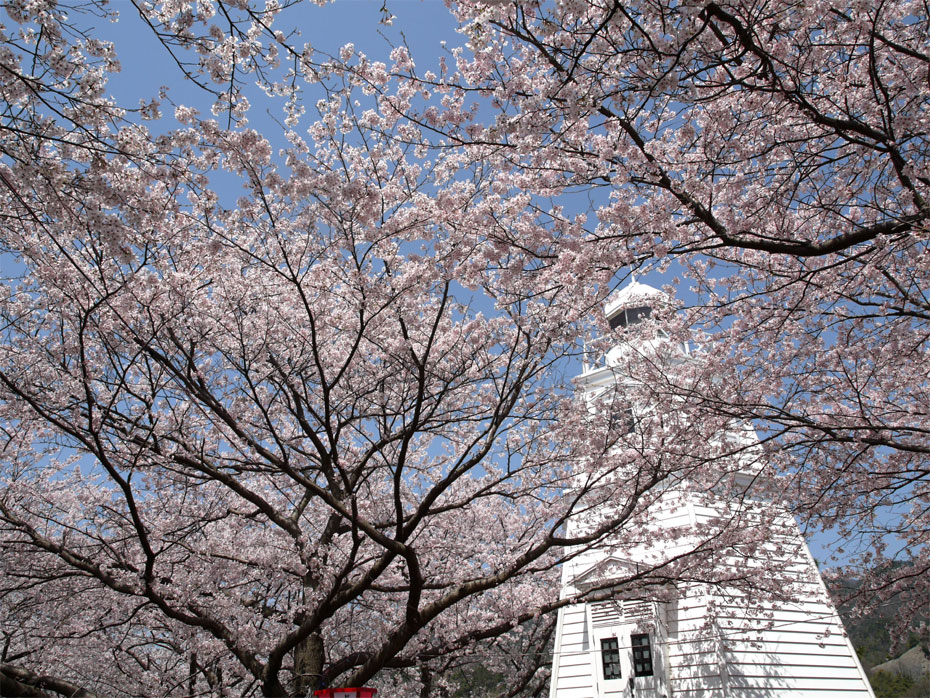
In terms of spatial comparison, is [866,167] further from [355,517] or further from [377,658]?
[377,658]

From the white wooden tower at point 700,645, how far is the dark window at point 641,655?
0.02 metres

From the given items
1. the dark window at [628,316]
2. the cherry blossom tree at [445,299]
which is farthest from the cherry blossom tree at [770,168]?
the dark window at [628,316]

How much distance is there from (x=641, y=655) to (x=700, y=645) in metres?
1.33

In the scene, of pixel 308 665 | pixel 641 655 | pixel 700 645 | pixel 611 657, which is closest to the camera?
pixel 308 665

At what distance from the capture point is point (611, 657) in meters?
11.6

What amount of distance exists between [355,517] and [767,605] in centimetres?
924

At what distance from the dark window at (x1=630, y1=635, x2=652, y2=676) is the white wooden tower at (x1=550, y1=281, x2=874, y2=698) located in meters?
0.02

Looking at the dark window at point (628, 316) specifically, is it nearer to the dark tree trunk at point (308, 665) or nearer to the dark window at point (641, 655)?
the dark window at point (641, 655)

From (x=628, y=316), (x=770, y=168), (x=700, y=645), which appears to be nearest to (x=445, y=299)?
(x=770, y=168)

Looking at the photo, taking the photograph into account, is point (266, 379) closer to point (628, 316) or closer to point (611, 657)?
point (611, 657)

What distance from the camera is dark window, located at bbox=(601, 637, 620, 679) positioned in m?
11.3

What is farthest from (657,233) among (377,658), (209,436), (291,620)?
(291,620)

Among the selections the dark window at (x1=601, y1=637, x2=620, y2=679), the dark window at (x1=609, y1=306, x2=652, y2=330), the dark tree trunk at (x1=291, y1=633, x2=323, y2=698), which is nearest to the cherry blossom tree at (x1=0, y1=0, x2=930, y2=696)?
the dark tree trunk at (x1=291, y1=633, x2=323, y2=698)

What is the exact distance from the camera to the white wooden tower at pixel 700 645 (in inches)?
380
